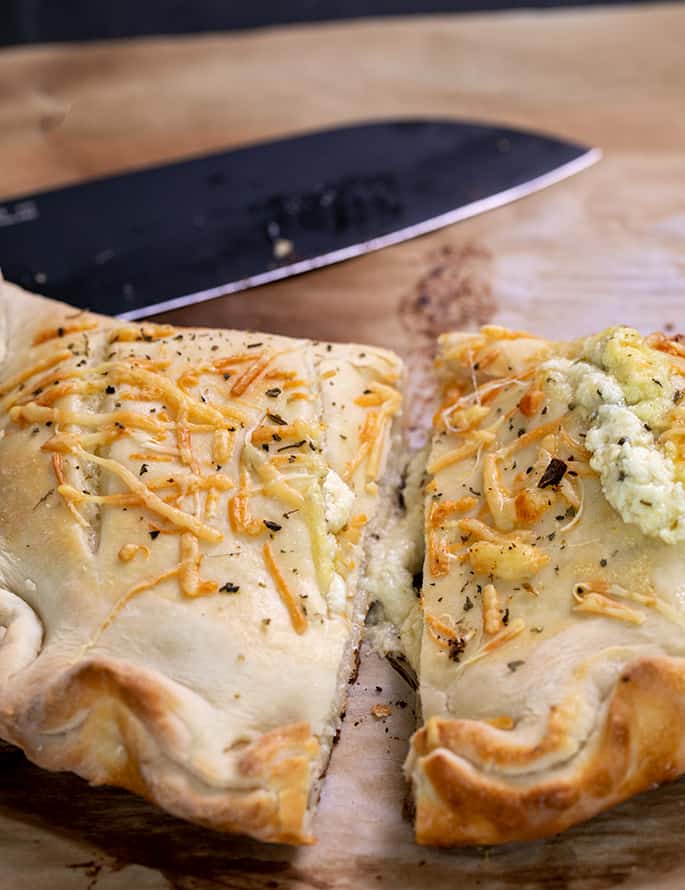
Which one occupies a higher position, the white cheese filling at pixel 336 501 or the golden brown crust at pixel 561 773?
the white cheese filling at pixel 336 501

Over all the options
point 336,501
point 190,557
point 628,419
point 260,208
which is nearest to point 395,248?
point 260,208

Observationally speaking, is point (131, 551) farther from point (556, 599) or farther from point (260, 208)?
point (260, 208)

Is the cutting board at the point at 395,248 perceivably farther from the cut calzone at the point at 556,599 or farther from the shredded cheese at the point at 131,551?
the shredded cheese at the point at 131,551

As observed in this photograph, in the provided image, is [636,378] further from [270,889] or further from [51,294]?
[51,294]

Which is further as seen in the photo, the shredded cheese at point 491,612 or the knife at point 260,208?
the knife at point 260,208

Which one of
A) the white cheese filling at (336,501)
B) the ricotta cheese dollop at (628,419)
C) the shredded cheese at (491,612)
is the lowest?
the shredded cheese at (491,612)

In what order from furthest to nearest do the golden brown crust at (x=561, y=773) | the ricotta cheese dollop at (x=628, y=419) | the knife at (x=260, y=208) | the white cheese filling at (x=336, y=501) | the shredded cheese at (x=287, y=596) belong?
the knife at (x=260, y=208), the white cheese filling at (x=336, y=501), the shredded cheese at (x=287, y=596), the ricotta cheese dollop at (x=628, y=419), the golden brown crust at (x=561, y=773)

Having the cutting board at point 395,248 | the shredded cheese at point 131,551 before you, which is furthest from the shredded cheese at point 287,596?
the cutting board at point 395,248

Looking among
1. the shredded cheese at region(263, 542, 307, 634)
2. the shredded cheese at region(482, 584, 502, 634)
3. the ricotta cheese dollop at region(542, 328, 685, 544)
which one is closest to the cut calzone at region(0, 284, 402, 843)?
the shredded cheese at region(263, 542, 307, 634)

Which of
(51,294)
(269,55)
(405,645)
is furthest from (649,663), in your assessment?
(269,55)
